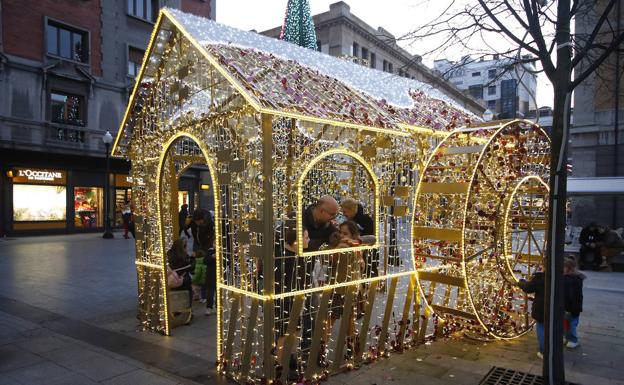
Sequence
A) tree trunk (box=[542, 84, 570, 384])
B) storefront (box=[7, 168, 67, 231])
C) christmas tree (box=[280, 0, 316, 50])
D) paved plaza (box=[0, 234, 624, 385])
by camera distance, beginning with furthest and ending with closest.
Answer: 1. storefront (box=[7, 168, 67, 231])
2. christmas tree (box=[280, 0, 316, 50])
3. paved plaza (box=[0, 234, 624, 385])
4. tree trunk (box=[542, 84, 570, 384])

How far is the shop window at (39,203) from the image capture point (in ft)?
62.3

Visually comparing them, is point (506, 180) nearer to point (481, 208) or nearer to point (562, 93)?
point (481, 208)

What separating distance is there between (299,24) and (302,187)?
700 cm

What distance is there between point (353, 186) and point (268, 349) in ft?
→ 17.6

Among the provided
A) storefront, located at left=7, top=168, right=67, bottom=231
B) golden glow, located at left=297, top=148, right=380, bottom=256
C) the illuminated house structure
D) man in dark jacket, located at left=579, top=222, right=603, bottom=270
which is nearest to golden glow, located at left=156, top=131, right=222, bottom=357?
the illuminated house structure

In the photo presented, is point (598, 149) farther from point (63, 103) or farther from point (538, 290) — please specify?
point (63, 103)

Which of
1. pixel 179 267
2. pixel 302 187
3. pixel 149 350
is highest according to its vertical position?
pixel 302 187

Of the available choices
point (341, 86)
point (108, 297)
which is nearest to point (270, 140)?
point (341, 86)

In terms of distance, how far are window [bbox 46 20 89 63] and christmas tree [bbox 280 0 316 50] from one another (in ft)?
43.7

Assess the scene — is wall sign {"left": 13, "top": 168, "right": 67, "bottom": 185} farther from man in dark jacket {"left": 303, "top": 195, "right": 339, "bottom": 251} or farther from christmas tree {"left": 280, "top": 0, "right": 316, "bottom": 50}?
man in dark jacket {"left": 303, "top": 195, "right": 339, "bottom": 251}

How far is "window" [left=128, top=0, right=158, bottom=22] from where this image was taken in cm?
2297

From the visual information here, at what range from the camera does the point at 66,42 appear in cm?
2053

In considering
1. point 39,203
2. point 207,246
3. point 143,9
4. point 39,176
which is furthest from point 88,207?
point 207,246

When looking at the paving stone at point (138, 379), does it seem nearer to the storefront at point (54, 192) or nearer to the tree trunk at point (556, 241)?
the tree trunk at point (556, 241)
